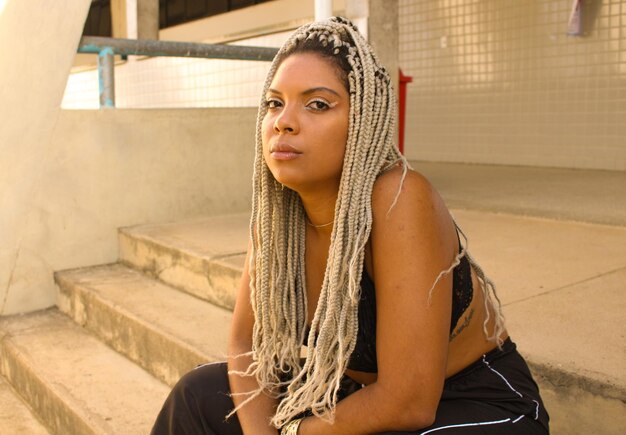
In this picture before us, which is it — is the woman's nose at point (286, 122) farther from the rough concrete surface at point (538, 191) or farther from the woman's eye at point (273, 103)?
the rough concrete surface at point (538, 191)

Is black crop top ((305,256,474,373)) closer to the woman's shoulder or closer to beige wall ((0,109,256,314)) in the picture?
the woman's shoulder

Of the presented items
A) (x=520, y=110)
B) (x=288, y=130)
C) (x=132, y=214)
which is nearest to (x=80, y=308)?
(x=132, y=214)

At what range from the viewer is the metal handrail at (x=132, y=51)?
420cm

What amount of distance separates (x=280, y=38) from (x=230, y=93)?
844 mm

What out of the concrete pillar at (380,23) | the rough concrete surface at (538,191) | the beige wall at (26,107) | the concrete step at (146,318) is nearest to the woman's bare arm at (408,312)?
the concrete step at (146,318)

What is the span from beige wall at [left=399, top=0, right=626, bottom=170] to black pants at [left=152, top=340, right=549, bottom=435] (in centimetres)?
517

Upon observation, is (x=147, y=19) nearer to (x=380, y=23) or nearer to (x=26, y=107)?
(x=380, y=23)

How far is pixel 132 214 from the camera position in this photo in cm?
454

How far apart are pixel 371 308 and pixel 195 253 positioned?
216 centimetres

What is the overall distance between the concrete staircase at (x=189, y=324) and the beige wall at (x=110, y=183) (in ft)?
0.38

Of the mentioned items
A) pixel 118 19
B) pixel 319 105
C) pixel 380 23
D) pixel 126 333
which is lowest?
pixel 126 333

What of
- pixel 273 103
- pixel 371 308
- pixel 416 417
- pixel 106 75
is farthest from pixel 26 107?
pixel 416 417

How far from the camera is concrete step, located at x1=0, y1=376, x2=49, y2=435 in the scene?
127 inches

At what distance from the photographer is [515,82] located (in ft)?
23.3
